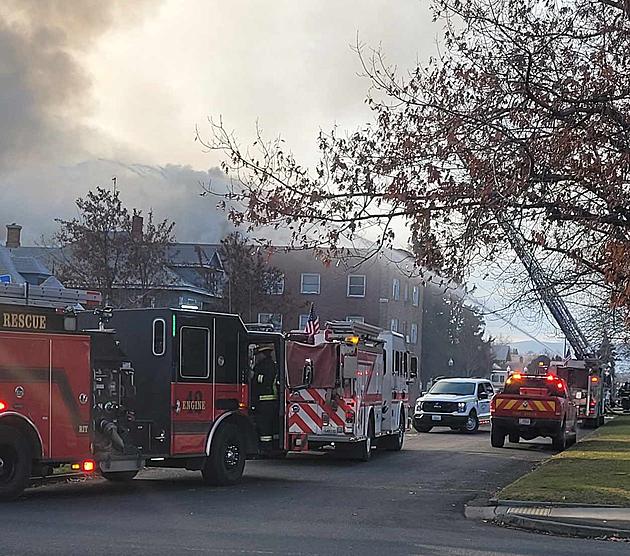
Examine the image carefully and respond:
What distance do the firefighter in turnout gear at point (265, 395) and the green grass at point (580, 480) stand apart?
4.04 m

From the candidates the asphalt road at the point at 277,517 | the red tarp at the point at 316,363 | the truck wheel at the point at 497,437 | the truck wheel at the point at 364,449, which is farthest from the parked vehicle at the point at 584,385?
the red tarp at the point at 316,363

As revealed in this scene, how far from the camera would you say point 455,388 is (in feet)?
108

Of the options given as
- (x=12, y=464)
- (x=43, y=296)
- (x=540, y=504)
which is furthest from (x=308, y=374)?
(x=12, y=464)

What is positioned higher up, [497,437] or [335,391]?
[335,391]

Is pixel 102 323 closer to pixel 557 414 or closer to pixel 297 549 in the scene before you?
pixel 297 549

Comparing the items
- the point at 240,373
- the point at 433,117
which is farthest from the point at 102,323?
the point at 433,117

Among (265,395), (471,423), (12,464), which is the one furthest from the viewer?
(471,423)

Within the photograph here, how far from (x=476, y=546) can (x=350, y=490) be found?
17.8ft

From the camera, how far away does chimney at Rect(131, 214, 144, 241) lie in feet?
112

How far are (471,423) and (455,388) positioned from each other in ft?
4.00

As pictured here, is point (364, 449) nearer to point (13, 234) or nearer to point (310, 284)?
point (310, 284)

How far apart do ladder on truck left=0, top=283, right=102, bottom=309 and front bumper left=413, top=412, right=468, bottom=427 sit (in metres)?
19.3

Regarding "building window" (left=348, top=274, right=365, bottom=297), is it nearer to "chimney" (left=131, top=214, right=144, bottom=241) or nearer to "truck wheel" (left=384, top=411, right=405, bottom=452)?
"chimney" (left=131, top=214, right=144, bottom=241)

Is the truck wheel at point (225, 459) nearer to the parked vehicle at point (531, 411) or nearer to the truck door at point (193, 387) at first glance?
the truck door at point (193, 387)
